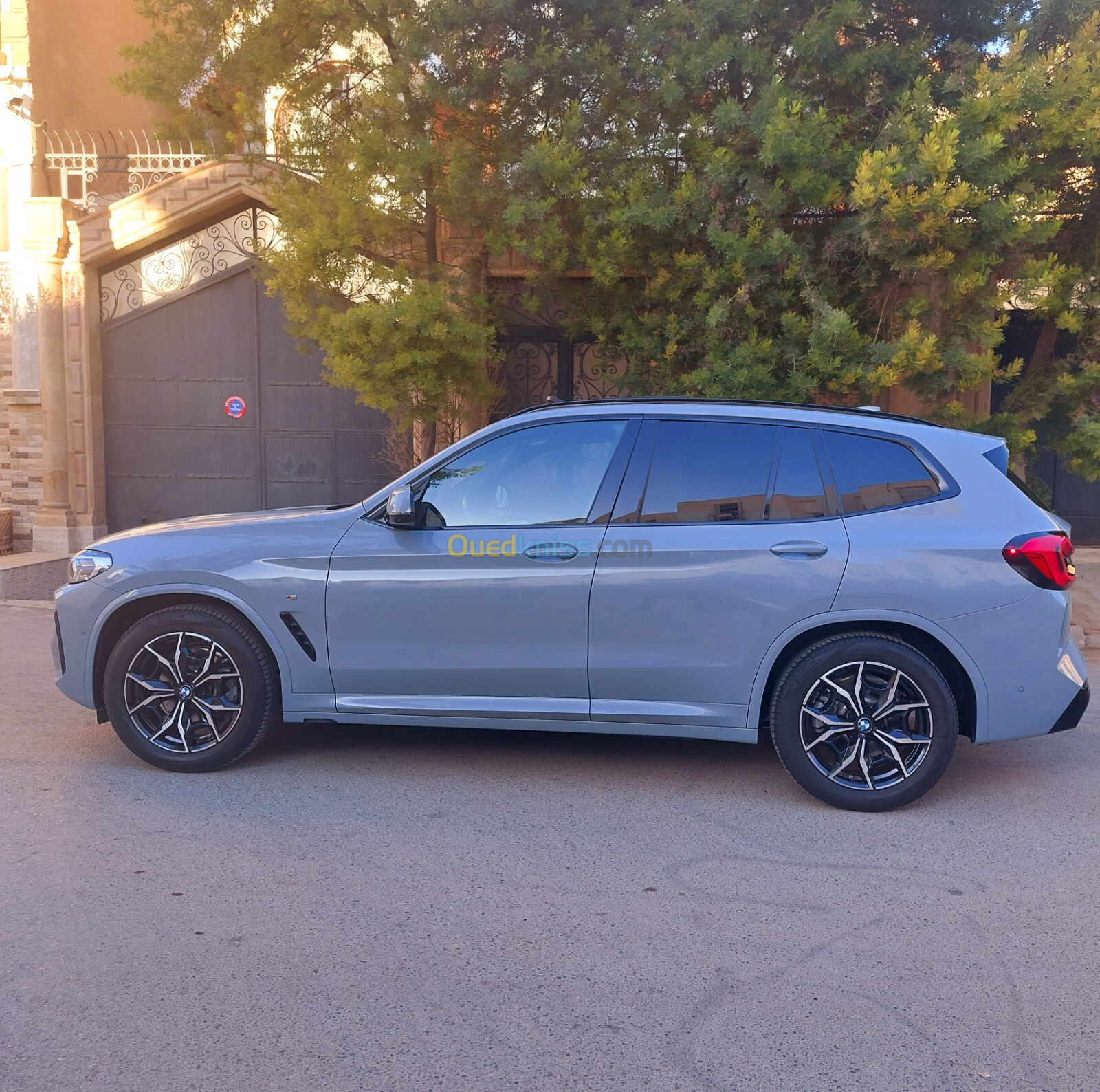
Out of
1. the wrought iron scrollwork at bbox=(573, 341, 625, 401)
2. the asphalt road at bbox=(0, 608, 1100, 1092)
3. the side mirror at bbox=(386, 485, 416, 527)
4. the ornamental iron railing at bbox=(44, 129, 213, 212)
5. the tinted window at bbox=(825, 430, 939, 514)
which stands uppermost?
the ornamental iron railing at bbox=(44, 129, 213, 212)

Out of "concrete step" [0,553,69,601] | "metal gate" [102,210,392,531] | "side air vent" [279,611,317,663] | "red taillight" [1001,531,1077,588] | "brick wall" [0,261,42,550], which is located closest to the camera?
"red taillight" [1001,531,1077,588]

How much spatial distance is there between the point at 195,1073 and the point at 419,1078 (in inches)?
22.9

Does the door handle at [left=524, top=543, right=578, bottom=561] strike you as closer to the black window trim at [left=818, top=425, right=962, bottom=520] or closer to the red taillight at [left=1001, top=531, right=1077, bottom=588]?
the black window trim at [left=818, top=425, right=962, bottom=520]

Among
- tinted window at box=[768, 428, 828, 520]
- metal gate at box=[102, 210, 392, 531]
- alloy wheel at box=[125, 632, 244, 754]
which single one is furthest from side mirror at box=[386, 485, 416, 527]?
metal gate at box=[102, 210, 392, 531]

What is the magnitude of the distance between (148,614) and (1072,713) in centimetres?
419

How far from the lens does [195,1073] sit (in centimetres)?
301

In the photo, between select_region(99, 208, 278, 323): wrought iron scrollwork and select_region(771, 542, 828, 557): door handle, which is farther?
select_region(99, 208, 278, 323): wrought iron scrollwork

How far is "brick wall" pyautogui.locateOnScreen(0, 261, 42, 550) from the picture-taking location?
530 inches

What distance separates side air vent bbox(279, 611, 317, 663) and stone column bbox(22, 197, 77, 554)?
8.86m

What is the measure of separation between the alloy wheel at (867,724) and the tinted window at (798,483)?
0.69 metres

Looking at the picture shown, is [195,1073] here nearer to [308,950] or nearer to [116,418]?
[308,950]

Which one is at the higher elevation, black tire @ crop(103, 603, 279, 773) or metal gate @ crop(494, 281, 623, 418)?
metal gate @ crop(494, 281, 623, 418)

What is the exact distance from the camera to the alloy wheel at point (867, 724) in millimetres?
4945

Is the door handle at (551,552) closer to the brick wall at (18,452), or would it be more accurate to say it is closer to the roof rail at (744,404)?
the roof rail at (744,404)
